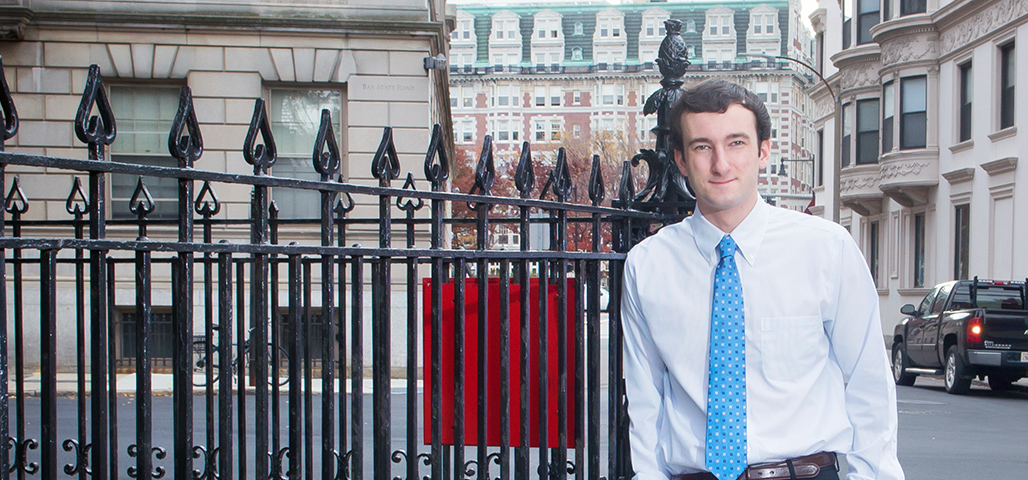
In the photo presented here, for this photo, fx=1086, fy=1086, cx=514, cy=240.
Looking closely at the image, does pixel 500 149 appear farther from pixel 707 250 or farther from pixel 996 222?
pixel 707 250

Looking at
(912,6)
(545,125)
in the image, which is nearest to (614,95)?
(545,125)

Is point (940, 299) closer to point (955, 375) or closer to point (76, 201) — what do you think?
point (955, 375)

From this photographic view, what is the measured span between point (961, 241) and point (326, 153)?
27.5 m

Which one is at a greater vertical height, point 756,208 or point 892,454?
point 756,208

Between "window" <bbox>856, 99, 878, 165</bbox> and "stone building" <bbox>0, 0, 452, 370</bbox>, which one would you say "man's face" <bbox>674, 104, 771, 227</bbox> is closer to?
"stone building" <bbox>0, 0, 452, 370</bbox>

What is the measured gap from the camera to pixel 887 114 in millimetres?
30875

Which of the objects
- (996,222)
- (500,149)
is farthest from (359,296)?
(500,149)

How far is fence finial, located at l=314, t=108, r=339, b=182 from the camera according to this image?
3465mm

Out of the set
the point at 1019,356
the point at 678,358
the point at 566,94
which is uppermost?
the point at 566,94

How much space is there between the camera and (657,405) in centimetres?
321

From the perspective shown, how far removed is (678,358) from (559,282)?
4.03 feet

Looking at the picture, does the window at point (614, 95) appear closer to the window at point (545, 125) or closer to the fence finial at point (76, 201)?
the window at point (545, 125)

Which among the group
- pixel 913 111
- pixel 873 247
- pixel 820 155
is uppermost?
pixel 913 111

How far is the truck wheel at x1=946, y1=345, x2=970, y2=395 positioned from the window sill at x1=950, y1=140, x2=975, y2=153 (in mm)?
11646
